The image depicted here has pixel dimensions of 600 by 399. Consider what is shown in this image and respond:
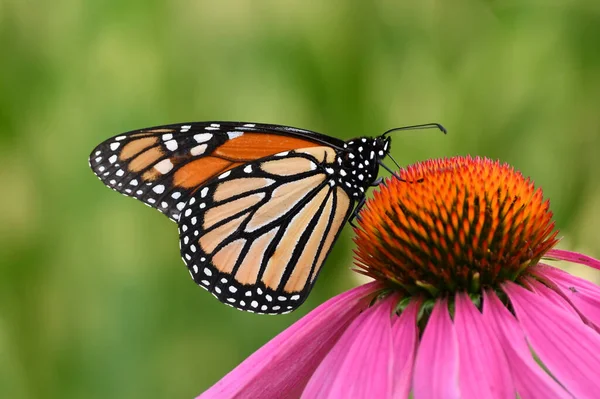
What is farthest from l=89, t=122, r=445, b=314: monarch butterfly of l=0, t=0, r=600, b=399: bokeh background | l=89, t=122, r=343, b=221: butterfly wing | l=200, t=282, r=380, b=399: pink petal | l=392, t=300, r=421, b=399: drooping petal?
l=0, t=0, r=600, b=399: bokeh background

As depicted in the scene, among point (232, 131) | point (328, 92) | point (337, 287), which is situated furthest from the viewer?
point (328, 92)


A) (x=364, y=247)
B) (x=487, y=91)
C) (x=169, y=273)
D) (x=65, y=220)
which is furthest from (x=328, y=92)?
(x=364, y=247)

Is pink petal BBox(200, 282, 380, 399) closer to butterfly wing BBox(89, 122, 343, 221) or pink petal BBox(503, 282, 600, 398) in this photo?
pink petal BBox(503, 282, 600, 398)

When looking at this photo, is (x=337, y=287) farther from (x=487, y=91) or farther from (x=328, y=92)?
(x=487, y=91)

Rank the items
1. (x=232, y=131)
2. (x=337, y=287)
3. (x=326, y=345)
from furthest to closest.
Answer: (x=337, y=287)
(x=232, y=131)
(x=326, y=345)

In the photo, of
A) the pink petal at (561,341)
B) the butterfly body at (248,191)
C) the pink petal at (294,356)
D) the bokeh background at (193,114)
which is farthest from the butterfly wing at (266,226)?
the bokeh background at (193,114)
